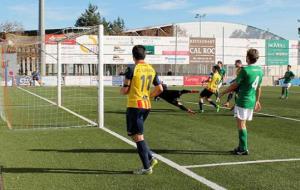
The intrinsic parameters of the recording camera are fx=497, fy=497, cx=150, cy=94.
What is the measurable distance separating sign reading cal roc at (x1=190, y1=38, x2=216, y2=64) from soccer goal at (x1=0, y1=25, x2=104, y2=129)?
12131 mm

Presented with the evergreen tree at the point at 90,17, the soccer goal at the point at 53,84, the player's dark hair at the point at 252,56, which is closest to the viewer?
the player's dark hair at the point at 252,56

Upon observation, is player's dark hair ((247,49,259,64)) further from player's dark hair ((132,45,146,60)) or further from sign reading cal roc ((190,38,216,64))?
sign reading cal roc ((190,38,216,64))

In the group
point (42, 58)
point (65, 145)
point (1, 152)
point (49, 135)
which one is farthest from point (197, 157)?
point (42, 58)

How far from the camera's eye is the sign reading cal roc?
191 feet

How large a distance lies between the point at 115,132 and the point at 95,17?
10720 cm

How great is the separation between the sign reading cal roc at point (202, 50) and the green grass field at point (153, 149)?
142 ft

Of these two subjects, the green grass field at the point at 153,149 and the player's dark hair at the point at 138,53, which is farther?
the player's dark hair at the point at 138,53

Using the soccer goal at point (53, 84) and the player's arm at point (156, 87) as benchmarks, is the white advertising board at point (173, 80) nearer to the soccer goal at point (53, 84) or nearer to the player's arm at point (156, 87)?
the soccer goal at point (53, 84)

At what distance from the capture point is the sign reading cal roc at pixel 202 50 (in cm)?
5809

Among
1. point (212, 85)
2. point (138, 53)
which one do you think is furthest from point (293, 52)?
point (138, 53)

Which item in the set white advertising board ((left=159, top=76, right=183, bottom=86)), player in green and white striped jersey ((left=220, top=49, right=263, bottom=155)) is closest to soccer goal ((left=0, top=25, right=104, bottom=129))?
player in green and white striped jersey ((left=220, top=49, right=263, bottom=155))

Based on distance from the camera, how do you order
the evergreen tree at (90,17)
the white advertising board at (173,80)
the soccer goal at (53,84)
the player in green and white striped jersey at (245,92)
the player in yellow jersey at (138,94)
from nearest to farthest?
the player in yellow jersey at (138,94)
the player in green and white striped jersey at (245,92)
the soccer goal at (53,84)
the white advertising board at (173,80)
the evergreen tree at (90,17)

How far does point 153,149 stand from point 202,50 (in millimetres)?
49780

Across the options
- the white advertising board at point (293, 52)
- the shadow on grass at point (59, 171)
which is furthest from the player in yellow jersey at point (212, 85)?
the white advertising board at point (293, 52)
